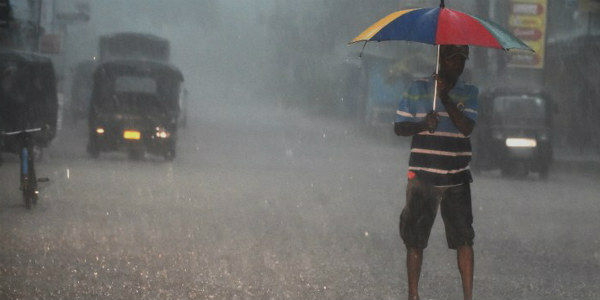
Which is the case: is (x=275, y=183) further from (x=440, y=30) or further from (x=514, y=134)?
(x=440, y=30)

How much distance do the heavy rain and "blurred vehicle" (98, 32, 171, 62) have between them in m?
0.08

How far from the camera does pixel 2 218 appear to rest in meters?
12.5

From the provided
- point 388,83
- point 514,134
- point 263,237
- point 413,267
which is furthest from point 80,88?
point 413,267

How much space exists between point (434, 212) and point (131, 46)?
37.2 m

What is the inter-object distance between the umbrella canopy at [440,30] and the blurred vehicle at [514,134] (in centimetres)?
1849

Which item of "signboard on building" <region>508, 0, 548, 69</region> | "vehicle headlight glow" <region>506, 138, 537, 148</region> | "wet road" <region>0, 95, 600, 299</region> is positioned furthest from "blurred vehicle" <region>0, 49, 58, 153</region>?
"signboard on building" <region>508, 0, 548, 69</region>

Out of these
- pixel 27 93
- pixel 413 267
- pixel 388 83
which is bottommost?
pixel 388 83

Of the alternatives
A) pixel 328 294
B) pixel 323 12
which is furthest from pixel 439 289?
pixel 323 12

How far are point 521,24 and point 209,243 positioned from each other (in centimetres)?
2958

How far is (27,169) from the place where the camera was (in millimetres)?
13695

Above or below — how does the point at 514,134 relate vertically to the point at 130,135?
above

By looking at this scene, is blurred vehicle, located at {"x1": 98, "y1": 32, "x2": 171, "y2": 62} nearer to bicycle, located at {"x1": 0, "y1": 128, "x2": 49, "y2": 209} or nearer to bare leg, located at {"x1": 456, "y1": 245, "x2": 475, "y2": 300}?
bicycle, located at {"x1": 0, "y1": 128, "x2": 49, "y2": 209}

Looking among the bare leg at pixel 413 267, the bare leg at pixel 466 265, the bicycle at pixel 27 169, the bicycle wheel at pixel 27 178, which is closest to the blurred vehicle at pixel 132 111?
the bicycle at pixel 27 169

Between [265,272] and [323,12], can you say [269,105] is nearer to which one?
[323,12]
